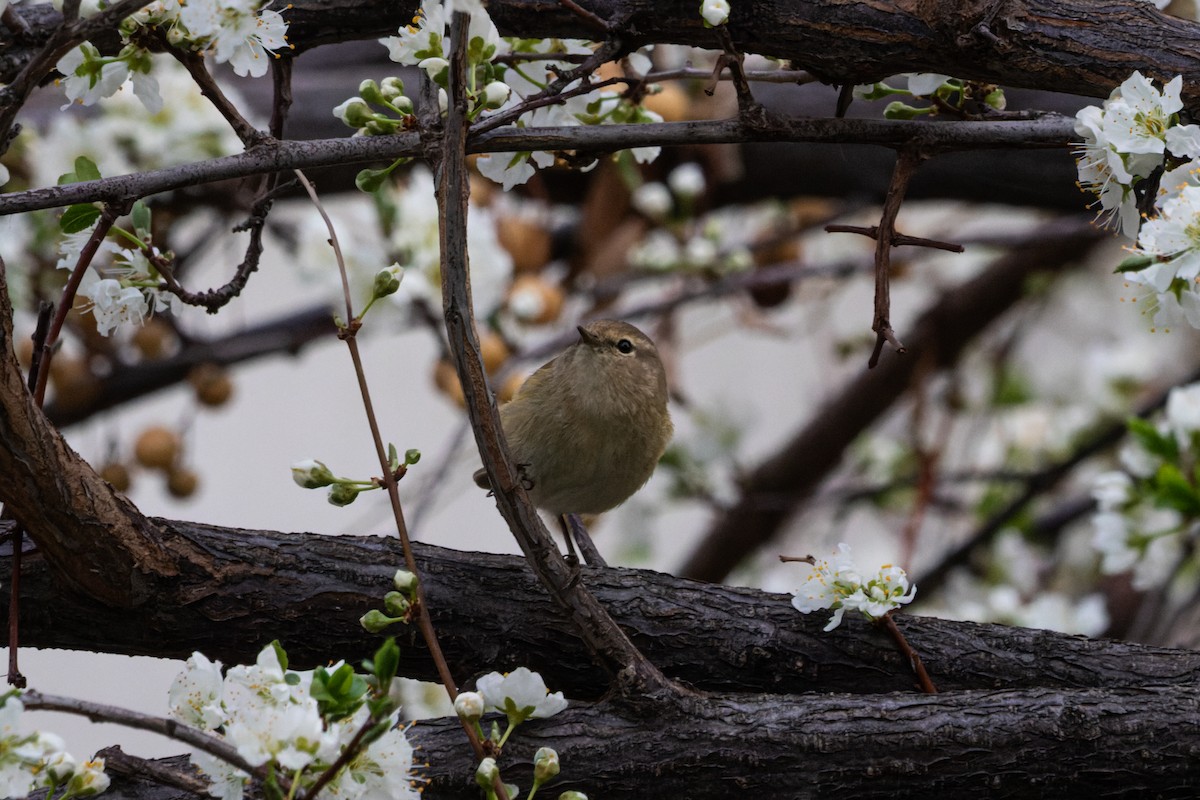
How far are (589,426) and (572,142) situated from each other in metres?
0.92

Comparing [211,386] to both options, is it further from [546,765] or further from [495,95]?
[546,765]

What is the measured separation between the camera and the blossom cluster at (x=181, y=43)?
148 cm

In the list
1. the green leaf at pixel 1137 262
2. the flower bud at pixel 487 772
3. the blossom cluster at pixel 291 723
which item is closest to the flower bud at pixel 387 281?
the blossom cluster at pixel 291 723

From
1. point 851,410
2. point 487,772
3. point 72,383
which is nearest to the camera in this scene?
point 487,772

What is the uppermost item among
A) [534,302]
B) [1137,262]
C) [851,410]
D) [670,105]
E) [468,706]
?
[670,105]

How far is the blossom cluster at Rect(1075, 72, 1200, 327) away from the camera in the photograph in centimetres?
144

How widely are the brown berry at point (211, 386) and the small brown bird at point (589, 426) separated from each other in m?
1.33

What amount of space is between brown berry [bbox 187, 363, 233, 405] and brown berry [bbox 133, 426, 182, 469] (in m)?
0.14

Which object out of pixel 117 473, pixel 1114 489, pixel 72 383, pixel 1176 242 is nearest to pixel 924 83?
pixel 1176 242

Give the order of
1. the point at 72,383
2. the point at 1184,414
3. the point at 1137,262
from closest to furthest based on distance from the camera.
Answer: the point at 1137,262
the point at 1184,414
the point at 72,383

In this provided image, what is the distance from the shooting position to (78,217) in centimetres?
159

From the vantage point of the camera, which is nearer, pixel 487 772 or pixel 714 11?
pixel 487 772

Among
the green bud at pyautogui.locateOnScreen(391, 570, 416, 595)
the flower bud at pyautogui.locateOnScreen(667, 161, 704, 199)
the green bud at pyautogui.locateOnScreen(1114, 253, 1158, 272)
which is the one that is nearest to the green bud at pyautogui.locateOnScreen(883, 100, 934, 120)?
the green bud at pyautogui.locateOnScreen(1114, 253, 1158, 272)

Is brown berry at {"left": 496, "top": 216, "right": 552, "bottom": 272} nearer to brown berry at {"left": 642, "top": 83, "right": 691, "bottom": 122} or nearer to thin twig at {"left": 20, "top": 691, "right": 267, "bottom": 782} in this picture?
brown berry at {"left": 642, "top": 83, "right": 691, "bottom": 122}
